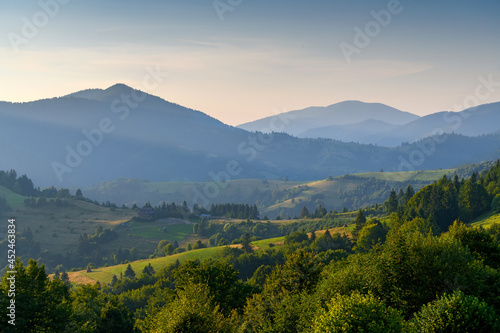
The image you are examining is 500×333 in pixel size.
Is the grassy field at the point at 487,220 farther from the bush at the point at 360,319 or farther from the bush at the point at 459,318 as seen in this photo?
the bush at the point at 360,319

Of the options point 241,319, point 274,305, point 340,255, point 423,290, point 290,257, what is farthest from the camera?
point 340,255

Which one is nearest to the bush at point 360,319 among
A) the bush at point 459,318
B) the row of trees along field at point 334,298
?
the row of trees along field at point 334,298

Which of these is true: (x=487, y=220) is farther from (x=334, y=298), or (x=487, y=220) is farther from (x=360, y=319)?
(x=360, y=319)

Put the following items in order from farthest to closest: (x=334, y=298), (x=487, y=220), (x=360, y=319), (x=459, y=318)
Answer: (x=487, y=220), (x=334, y=298), (x=459, y=318), (x=360, y=319)

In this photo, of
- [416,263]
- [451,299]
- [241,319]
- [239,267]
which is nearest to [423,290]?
[416,263]

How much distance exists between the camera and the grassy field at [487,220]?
480 ft

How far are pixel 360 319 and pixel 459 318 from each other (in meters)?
9.80

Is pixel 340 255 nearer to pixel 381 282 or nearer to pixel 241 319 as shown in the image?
pixel 241 319

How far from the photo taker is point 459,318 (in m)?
42.7

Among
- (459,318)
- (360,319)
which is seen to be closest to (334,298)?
(360,319)

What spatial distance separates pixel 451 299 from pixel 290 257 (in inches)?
1540

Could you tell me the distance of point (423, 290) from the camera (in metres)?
56.8

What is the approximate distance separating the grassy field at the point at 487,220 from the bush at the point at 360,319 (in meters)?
120

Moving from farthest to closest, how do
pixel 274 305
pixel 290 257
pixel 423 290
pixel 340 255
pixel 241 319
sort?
1. pixel 340 255
2. pixel 290 257
3. pixel 241 319
4. pixel 274 305
5. pixel 423 290
